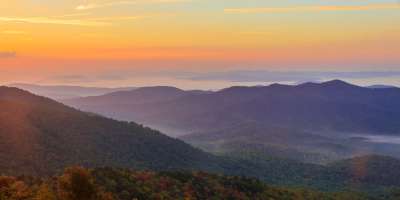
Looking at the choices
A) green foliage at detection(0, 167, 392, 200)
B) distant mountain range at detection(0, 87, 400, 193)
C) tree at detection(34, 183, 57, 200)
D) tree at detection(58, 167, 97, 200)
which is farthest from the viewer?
distant mountain range at detection(0, 87, 400, 193)

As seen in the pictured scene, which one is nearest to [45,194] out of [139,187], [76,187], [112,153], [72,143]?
[76,187]

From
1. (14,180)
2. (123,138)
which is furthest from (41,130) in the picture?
(14,180)

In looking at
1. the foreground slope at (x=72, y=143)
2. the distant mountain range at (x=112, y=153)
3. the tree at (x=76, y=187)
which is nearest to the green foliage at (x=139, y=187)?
the tree at (x=76, y=187)

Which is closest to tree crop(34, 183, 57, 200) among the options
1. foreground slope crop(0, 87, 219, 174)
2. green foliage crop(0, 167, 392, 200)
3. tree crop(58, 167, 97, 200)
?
green foliage crop(0, 167, 392, 200)

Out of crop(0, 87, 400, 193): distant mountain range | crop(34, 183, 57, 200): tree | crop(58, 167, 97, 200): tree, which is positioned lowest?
crop(0, 87, 400, 193): distant mountain range

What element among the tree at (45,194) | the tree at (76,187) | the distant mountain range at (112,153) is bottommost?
the distant mountain range at (112,153)

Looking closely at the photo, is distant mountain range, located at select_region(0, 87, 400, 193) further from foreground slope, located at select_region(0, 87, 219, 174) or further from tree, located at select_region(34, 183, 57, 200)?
tree, located at select_region(34, 183, 57, 200)

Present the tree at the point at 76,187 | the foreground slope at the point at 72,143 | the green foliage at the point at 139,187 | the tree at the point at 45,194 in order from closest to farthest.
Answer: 1. the tree at the point at 76,187
2. the green foliage at the point at 139,187
3. the tree at the point at 45,194
4. the foreground slope at the point at 72,143

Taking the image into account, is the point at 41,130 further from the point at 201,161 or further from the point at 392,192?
the point at 392,192

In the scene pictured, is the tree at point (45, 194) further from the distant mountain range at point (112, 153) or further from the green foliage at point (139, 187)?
the distant mountain range at point (112, 153)
